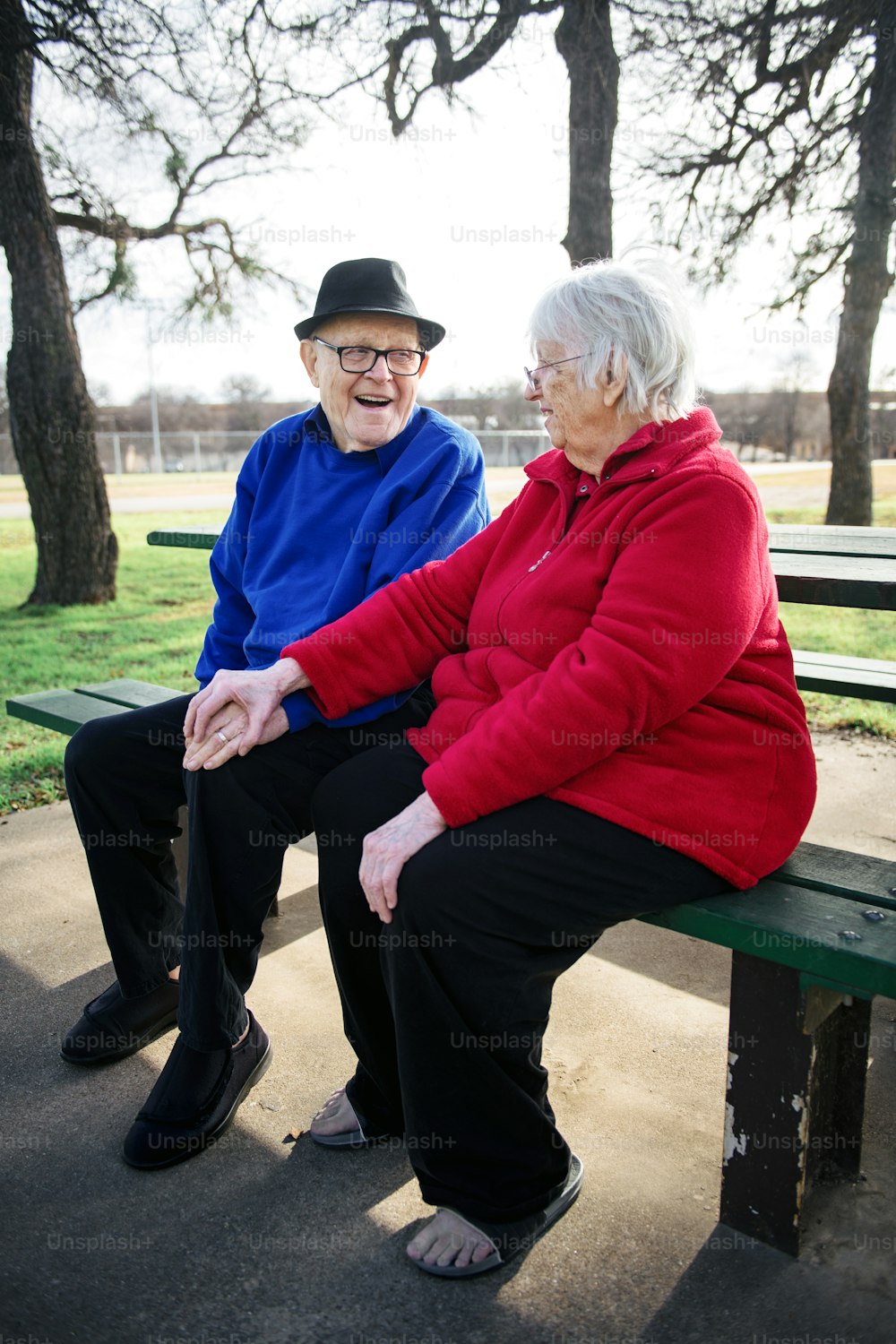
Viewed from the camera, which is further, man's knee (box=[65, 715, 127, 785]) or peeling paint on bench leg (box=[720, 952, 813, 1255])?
man's knee (box=[65, 715, 127, 785])

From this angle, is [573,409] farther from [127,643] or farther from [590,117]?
[590,117]

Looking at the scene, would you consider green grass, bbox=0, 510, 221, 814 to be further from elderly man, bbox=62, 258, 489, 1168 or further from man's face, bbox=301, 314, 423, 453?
man's face, bbox=301, 314, 423, 453

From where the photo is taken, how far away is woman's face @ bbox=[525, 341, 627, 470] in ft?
6.15

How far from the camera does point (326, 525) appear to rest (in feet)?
8.05

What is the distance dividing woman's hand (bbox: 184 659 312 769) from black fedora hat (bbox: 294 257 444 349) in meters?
0.84

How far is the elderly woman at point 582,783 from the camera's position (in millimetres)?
1649

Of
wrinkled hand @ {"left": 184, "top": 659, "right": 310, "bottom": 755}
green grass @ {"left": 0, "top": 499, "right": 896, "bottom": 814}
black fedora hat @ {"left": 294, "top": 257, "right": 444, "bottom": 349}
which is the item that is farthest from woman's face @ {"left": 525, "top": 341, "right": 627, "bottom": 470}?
green grass @ {"left": 0, "top": 499, "right": 896, "bottom": 814}

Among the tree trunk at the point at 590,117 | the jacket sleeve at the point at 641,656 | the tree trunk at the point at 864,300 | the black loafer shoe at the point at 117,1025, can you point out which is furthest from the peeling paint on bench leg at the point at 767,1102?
the tree trunk at the point at 864,300

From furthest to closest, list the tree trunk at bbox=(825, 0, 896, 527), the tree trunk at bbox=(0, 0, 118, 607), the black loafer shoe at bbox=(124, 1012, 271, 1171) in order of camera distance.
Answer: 1. the tree trunk at bbox=(825, 0, 896, 527)
2. the tree trunk at bbox=(0, 0, 118, 607)
3. the black loafer shoe at bbox=(124, 1012, 271, 1171)

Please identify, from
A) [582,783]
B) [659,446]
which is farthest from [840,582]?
[582,783]

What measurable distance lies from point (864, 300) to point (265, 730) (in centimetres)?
849

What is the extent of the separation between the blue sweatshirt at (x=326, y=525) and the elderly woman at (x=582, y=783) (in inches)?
20.5

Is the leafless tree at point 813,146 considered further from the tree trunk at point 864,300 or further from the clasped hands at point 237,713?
the clasped hands at point 237,713

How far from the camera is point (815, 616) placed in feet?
24.0
